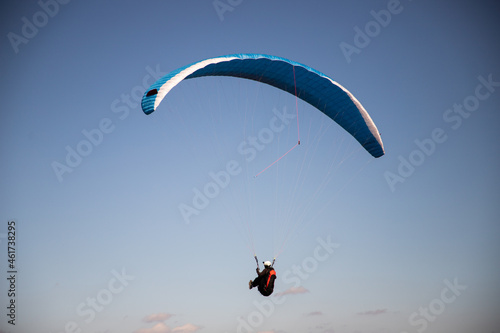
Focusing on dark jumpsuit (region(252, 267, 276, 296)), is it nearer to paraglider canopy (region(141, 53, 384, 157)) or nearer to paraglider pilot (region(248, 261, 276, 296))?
paraglider pilot (region(248, 261, 276, 296))

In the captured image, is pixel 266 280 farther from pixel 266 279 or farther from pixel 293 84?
pixel 293 84

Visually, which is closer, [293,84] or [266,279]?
[266,279]

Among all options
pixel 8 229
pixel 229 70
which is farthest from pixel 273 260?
pixel 8 229

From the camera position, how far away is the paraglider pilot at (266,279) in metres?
16.0

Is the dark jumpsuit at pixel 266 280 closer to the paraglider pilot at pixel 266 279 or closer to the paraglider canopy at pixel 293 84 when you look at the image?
the paraglider pilot at pixel 266 279

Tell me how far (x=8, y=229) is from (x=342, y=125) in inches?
542

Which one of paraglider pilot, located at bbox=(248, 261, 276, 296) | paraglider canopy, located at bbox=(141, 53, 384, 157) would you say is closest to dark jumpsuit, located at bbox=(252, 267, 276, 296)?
paraglider pilot, located at bbox=(248, 261, 276, 296)

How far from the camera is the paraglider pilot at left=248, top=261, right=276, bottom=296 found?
1600 centimetres

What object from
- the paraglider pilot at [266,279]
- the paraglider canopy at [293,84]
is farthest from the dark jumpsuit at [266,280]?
the paraglider canopy at [293,84]

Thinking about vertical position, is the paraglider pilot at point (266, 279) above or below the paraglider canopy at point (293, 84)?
below

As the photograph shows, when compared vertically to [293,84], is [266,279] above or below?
below

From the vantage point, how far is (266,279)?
16.0 m

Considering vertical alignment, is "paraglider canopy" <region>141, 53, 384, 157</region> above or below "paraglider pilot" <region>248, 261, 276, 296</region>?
above

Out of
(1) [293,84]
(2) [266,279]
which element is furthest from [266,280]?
(1) [293,84]
